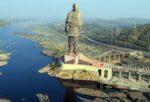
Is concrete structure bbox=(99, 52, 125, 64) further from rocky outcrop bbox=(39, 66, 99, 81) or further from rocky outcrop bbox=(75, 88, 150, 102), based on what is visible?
rocky outcrop bbox=(75, 88, 150, 102)

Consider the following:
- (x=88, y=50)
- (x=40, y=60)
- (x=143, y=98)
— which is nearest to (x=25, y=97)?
(x=143, y=98)

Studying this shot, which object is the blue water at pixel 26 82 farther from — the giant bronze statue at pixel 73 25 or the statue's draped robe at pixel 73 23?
the statue's draped robe at pixel 73 23

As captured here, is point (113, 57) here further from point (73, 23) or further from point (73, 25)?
point (73, 23)

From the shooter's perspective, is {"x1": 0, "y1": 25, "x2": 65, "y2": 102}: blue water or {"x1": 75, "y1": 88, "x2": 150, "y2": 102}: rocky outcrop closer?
{"x1": 75, "y1": 88, "x2": 150, "y2": 102}: rocky outcrop

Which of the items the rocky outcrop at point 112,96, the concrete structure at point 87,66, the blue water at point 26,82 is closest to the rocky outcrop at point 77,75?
the concrete structure at point 87,66

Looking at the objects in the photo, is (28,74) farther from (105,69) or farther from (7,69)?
(105,69)

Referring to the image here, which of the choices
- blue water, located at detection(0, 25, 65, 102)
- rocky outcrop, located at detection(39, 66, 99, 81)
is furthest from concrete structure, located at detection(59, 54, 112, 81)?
blue water, located at detection(0, 25, 65, 102)

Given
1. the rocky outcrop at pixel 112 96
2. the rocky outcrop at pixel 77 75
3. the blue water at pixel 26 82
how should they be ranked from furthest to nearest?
1. the rocky outcrop at pixel 77 75
2. the blue water at pixel 26 82
3. the rocky outcrop at pixel 112 96

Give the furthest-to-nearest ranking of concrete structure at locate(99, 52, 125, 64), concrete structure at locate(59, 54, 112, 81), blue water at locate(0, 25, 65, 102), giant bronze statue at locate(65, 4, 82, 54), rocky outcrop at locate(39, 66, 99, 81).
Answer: concrete structure at locate(99, 52, 125, 64) < giant bronze statue at locate(65, 4, 82, 54) < concrete structure at locate(59, 54, 112, 81) < rocky outcrop at locate(39, 66, 99, 81) < blue water at locate(0, 25, 65, 102)
